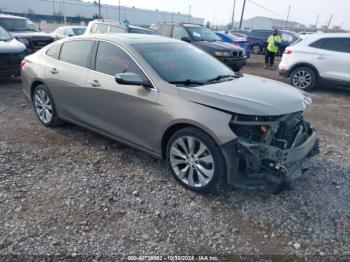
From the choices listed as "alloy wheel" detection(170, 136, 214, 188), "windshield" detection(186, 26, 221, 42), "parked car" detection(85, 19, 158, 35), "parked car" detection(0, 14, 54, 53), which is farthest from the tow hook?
"parked car" detection(0, 14, 54, 53)

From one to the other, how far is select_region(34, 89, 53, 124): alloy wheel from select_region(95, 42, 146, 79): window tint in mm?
1403

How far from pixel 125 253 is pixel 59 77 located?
10.1 ft

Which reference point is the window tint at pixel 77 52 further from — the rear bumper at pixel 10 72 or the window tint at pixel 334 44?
the window tint at pixel 334 44

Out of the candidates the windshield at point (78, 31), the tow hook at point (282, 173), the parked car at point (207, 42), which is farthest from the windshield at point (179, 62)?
the windshield at point (78, 31)

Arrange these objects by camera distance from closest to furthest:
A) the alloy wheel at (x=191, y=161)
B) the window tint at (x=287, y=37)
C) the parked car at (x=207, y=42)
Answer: the alloy wheel at (x=191, y=161) < the parked car at (x=207, y=42) < the window tint at (x=287, y=37)

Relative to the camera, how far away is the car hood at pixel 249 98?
10.4 ft

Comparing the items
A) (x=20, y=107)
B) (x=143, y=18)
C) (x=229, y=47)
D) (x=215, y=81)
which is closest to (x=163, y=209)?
(x=215, y=81)

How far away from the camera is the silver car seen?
320 cm

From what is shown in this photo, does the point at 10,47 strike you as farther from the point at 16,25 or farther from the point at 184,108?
the point at 184,108

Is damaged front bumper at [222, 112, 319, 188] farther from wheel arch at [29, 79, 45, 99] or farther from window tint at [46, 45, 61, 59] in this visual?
wheel arch at [29, 79, 45, 99]

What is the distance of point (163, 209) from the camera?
3.32 meters

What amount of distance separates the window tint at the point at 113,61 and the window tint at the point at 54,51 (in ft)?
3.39

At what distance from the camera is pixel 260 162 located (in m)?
3.16

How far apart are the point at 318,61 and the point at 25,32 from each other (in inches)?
396
